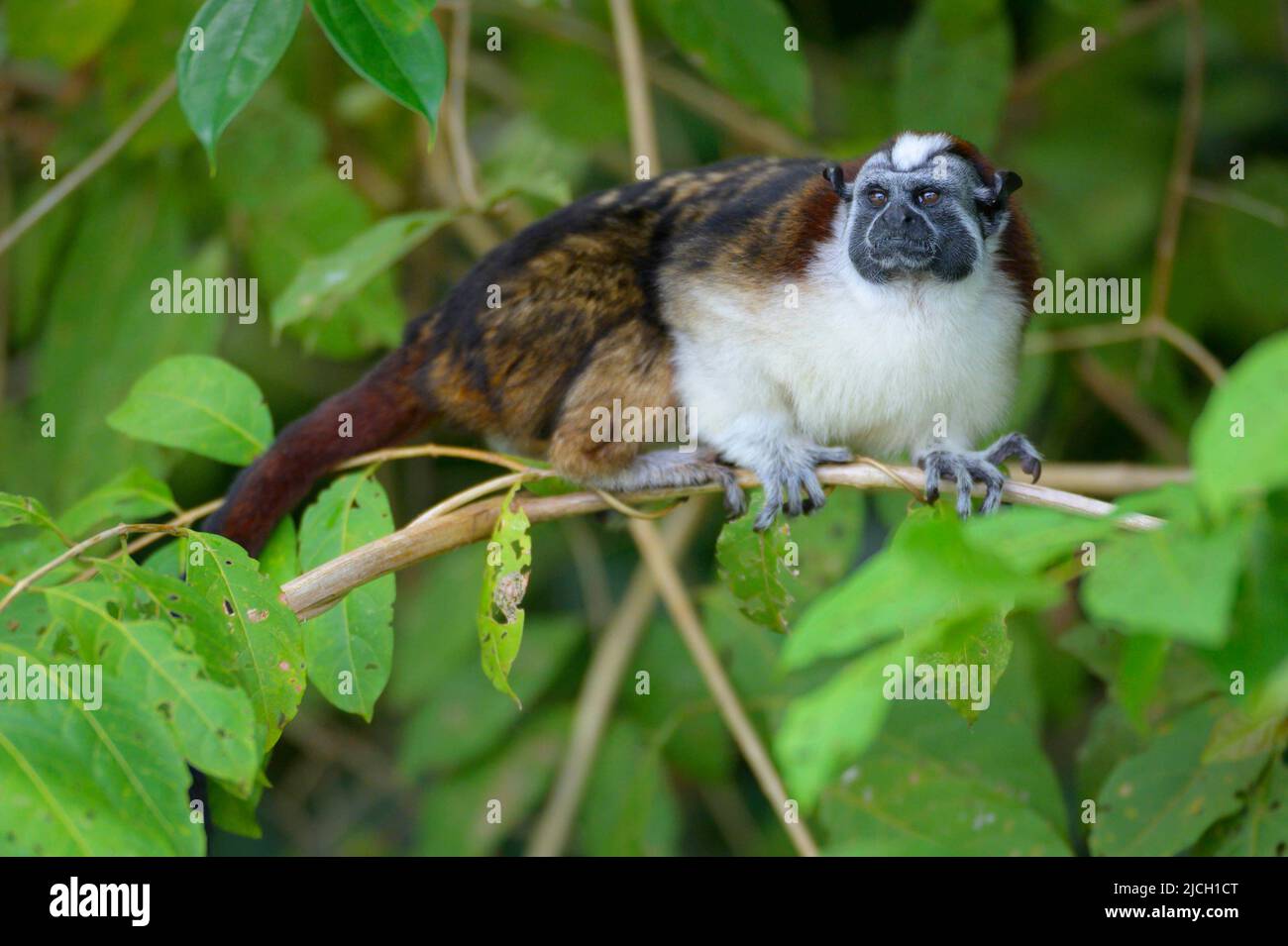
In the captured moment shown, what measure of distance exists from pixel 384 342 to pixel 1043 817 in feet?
6.97

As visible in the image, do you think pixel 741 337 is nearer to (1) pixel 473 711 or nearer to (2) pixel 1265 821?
(2) pixel 1265 821

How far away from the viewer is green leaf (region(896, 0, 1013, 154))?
3992 millimetres

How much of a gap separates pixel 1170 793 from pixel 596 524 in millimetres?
2231

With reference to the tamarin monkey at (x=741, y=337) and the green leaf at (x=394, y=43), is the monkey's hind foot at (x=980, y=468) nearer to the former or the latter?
the tamarin monkey at (x=741, y=337)

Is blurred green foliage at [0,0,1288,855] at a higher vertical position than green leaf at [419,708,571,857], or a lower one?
higher

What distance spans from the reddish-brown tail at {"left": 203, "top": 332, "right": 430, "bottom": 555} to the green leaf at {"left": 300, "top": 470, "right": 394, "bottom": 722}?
0.22 m

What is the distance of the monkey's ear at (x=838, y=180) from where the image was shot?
9.55 feet

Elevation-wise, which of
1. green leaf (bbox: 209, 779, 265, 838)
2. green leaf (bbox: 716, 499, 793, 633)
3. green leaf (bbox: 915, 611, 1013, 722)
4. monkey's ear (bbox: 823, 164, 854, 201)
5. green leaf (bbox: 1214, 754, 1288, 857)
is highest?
monkey's ear (bbox: 823, 164, 854, 201)

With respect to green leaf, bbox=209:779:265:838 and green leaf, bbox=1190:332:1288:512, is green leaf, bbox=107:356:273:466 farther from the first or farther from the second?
green leaf, bbox=1190:332:1288:512

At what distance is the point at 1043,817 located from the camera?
3.18m

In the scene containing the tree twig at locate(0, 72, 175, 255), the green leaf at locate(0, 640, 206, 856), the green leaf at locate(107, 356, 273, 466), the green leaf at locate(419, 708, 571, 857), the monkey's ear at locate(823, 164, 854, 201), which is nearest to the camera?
the green leaf at locate(0, 640, 206, 856)

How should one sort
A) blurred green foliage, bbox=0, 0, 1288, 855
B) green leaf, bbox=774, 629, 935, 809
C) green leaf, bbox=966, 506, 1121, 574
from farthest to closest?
blurred green foliage, bbox=0, 0, 1288, 855 → green leaf, bbox=966, 506, 1121, 574 → green leaf, bbox=774, 629, 935, 809

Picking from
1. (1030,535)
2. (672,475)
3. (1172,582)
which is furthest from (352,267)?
(1172,582)

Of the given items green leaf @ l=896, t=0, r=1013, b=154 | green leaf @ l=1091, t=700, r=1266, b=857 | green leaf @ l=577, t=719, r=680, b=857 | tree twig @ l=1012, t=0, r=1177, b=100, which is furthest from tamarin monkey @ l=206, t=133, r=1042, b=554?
tree twig @ l=1012, t=0, r=1177, b=100
